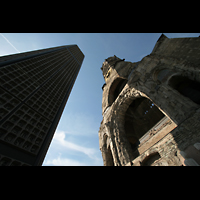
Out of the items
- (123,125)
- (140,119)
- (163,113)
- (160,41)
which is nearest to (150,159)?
(163,113)

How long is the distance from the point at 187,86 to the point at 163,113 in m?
2.64

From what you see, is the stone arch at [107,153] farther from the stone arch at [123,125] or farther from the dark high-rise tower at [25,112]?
the dark high-rise tower at [25,112]

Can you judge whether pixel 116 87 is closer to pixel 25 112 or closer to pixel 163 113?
pixel 163 113

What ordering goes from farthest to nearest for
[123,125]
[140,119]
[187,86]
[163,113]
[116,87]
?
[116,87] < [140,119] < [123,125] < [187,86] < [163,113]

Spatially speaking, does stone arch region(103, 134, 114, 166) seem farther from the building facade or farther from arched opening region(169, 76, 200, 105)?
arched opening region(169, 76, 200, 105)

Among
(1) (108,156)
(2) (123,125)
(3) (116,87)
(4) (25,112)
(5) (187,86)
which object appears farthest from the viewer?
(3) (116,87)

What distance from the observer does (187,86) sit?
22.9 ft

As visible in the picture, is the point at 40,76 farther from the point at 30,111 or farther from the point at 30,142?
the point at 30,142

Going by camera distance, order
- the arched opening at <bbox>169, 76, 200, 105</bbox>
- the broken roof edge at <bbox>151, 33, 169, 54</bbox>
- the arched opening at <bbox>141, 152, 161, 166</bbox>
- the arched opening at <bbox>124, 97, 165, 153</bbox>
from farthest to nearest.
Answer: the arched opening at <bbox>124, 97, 165, 153</bbox> < the broken roof edge at <bbox>151, 33, 169, 54</bbox> < the arched opening at <bbox>169, 76, 200, 105</bbox> < the arched opening at <bbox>141, 152, 161, 166</bbox>

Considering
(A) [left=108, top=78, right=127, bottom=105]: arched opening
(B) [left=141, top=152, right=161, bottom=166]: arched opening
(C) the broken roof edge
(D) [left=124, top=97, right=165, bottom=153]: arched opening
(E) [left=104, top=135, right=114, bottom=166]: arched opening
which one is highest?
(A) [left=108, top=78, right=127, bottom=105]: arched opening

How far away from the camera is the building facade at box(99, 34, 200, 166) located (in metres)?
4.31

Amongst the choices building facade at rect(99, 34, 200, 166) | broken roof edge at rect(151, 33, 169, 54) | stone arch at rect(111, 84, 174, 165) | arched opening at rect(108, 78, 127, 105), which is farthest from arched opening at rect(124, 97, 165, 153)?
broken roof edge at rect(151, 33, 169, 54)
